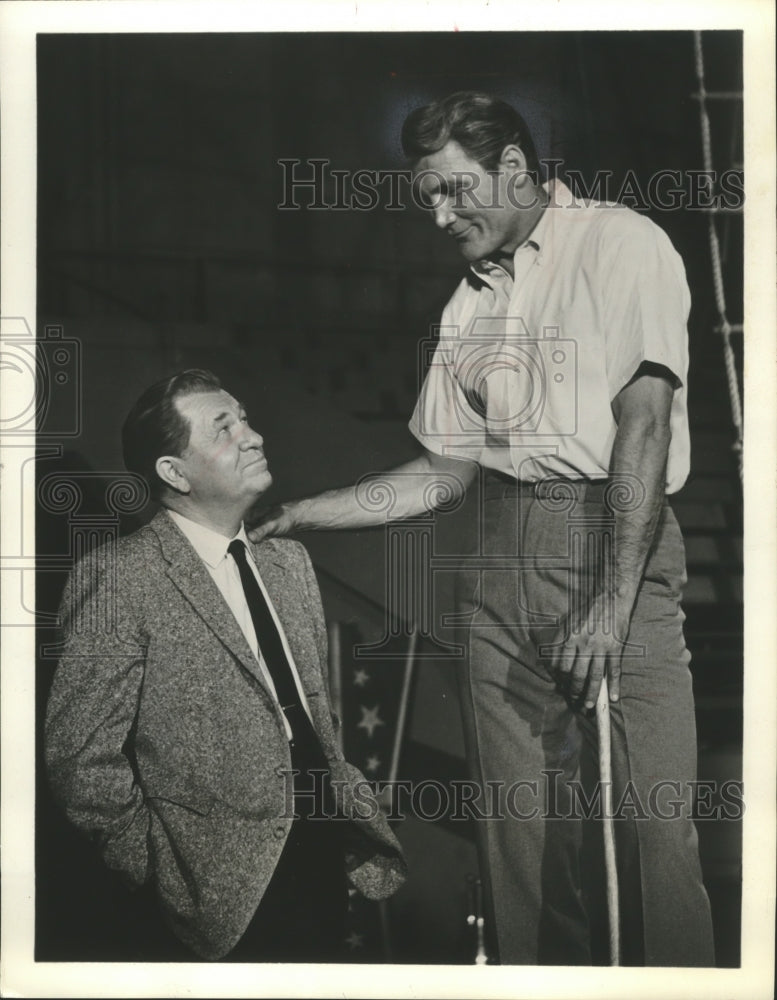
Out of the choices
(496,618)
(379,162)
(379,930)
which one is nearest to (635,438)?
(496,618)

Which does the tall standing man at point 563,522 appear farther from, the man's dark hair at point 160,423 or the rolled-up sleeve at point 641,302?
the man's dark hair at point 160,423

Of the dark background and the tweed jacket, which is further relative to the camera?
the dark background

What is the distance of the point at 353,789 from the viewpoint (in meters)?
3.00

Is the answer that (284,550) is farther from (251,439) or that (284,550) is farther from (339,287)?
(339,287)

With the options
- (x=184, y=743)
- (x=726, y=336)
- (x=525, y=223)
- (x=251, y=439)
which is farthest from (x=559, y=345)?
(x=184, y=743)

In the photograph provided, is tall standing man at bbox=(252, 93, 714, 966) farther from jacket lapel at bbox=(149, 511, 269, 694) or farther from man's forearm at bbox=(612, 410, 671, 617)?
jacket lapel at bbox=(149, 511, 269, 694)

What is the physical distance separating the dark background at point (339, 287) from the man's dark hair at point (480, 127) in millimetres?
39

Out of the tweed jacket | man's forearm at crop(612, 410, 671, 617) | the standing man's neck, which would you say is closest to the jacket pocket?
the tweed jacket

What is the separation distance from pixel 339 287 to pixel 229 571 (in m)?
0.85

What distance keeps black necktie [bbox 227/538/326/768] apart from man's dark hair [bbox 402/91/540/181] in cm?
134

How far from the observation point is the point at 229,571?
3006mm

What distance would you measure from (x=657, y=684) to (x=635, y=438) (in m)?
0.68

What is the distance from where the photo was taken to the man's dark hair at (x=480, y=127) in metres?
3.05

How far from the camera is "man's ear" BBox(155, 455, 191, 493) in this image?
9.89 feet
